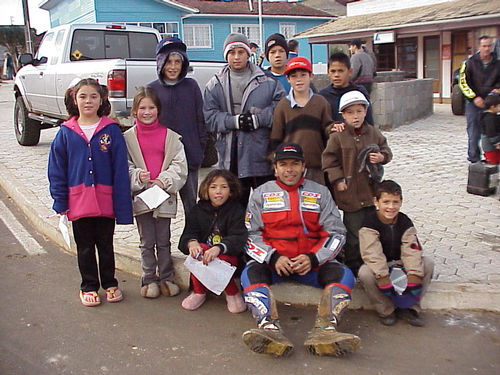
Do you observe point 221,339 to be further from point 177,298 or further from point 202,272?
point 177,298

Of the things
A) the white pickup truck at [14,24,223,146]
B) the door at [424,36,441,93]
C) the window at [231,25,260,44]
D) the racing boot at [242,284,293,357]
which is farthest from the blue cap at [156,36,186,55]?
the window at [231,25,260,44]

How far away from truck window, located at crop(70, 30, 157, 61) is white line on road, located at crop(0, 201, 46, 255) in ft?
10.5

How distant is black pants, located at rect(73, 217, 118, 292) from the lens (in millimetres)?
4297

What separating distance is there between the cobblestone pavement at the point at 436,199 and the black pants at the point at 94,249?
2.53ft

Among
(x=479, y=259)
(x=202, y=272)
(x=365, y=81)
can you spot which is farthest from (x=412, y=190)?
(x=365, y=81)

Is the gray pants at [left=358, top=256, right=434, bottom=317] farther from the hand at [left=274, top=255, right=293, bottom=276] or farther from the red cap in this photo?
the red cap

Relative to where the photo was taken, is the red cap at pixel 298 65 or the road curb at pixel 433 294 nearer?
the road curb at pixel 433 294

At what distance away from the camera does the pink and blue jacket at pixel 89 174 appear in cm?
409

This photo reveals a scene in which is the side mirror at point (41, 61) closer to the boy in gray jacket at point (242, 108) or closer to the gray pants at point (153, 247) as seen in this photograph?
the boy in gray jacket at point (242, 108)

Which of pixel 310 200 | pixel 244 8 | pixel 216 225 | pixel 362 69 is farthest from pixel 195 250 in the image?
pixel 244 8

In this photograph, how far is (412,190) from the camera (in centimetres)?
711

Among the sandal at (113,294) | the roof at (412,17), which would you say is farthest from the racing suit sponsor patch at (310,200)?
the roof at (412,17)

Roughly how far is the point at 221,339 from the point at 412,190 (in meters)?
4.18

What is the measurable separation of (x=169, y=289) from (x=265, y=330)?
1.22 metres
